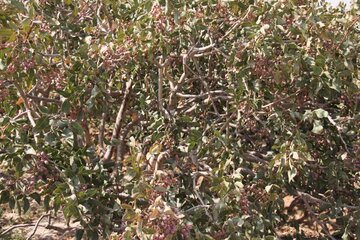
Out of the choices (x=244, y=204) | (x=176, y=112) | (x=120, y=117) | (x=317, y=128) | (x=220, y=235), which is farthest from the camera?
(x=120, y=117)

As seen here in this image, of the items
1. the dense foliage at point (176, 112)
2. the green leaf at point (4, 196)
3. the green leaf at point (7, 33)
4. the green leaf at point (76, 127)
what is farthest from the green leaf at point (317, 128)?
the green leaf at point (4, 196)

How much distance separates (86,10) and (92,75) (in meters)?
1.02

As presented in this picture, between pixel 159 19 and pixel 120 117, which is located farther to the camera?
pixel 120 117

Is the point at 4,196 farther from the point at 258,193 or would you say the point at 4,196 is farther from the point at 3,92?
the point at 258,193

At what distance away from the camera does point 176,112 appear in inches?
144

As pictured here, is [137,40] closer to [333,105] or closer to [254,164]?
[254,164]

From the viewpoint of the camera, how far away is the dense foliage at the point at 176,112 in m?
2.51

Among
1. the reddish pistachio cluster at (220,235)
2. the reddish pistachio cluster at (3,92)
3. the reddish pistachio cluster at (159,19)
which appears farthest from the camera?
the reddish pistachio cluster at (3,92)

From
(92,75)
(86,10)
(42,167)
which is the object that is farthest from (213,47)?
(42,167)

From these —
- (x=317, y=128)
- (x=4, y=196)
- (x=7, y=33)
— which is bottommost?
(x=317, y=128)

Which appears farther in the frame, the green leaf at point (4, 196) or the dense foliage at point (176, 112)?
the green leaf at point (4, 196)

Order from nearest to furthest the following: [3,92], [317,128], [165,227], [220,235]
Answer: [165,227] < [220,235] < [317,128] < [3,92]

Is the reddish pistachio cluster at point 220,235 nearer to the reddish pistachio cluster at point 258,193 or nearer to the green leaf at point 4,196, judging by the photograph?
the reddish pistachio cluster at point 258,193

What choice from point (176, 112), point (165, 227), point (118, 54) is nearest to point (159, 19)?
point (118, 54)
